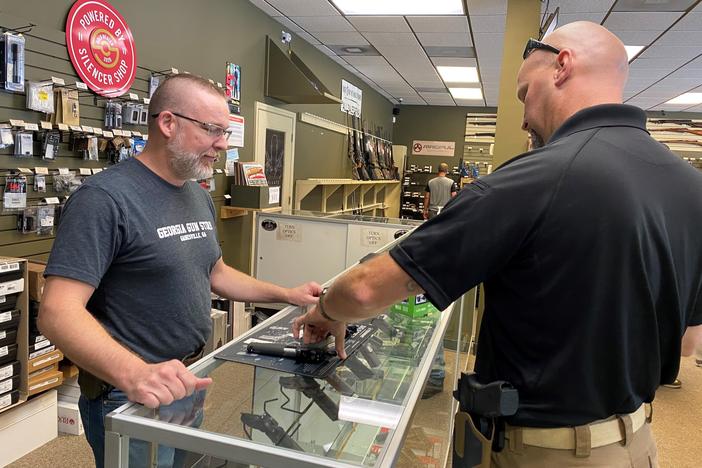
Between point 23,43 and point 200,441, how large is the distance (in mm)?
2494

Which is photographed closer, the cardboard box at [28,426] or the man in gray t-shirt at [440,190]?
the cardboard box at [28,426]

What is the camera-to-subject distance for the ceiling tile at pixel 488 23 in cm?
479

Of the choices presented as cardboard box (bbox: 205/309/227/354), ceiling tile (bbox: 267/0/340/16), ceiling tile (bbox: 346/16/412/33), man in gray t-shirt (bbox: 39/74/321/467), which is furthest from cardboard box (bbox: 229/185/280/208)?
man in gray t-shirt (bbox: 39/74/321/467)

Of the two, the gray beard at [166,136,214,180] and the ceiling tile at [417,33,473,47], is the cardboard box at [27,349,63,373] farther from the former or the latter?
the ceiling tile at [417,33,473,47]

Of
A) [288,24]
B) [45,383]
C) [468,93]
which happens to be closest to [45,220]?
[45,383]

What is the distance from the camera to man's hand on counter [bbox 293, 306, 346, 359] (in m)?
1.24

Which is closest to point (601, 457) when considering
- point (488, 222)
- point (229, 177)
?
point (488, 222)

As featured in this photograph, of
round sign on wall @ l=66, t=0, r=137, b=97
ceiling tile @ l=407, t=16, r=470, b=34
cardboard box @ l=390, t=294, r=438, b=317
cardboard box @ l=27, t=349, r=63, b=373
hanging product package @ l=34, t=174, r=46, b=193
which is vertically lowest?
cardboard box @ l=27, t=349, r=63, b=373

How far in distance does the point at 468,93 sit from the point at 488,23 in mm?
4414

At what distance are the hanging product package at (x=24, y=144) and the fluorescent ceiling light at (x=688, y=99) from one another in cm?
894

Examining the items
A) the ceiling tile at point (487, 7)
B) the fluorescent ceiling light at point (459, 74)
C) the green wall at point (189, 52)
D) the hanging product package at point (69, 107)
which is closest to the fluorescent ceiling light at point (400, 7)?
the ceiling tile at point (487, 7)

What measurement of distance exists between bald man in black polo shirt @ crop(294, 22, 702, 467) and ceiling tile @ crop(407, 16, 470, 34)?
4.11m

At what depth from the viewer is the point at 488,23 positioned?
16.3 ft

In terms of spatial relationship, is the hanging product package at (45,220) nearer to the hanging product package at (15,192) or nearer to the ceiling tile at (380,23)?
the hanging product package at (15,192)
